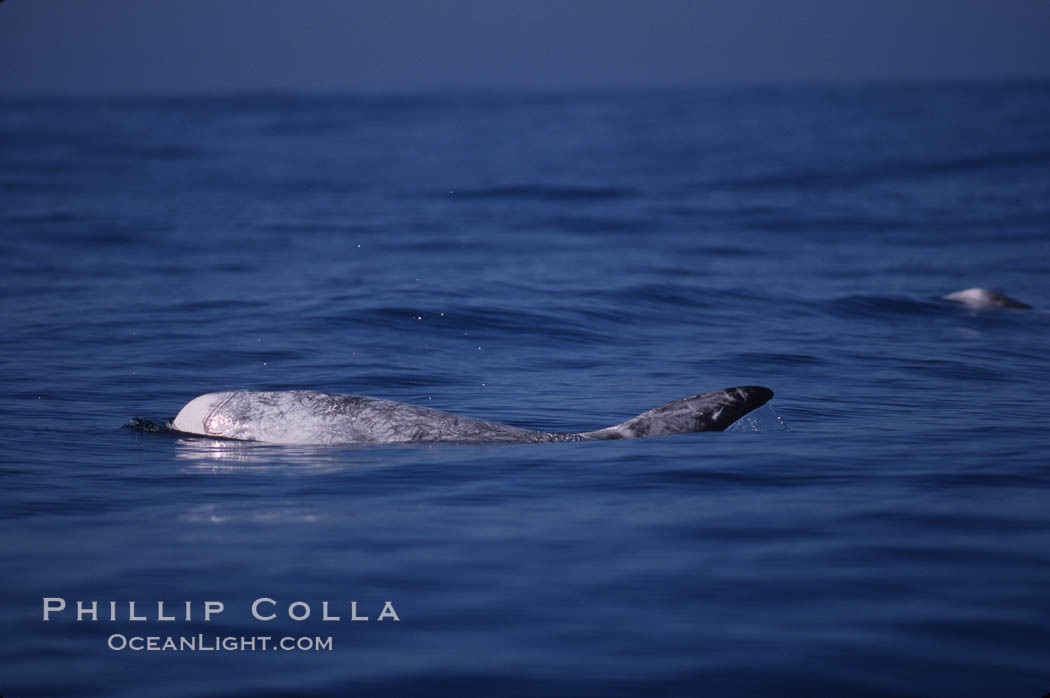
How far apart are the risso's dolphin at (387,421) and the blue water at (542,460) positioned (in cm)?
37

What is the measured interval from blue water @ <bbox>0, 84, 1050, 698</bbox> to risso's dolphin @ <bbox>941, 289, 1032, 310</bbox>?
465mm

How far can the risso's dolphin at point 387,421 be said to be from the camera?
37.8ft

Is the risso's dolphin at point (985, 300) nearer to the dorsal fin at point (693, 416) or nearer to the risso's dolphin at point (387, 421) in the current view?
the dorsal fin at point (693, 416)

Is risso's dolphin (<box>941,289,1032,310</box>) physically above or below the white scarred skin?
above

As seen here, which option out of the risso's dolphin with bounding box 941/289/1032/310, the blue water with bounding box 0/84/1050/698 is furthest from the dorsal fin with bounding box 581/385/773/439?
the risso's dolphin with bounding box 941/289/1032/310

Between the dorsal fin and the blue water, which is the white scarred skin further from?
the dorsal fin

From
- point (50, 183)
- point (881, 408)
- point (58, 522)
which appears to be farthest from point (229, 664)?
point (50, 183)

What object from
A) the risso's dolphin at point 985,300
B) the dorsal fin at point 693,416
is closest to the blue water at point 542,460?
the dorsal fin at point 693,416

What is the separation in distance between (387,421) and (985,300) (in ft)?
51.4

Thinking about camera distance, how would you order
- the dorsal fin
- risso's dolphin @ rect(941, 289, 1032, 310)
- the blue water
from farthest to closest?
1. risso's dolphin @ rect(941, 289, 1032, 310)
2. the dorsal fin
3. the blue water

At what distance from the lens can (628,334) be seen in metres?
19.5

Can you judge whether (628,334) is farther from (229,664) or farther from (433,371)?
(229,664)

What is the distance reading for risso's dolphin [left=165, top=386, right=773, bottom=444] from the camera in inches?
454

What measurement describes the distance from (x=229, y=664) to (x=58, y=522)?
11.0 feet
